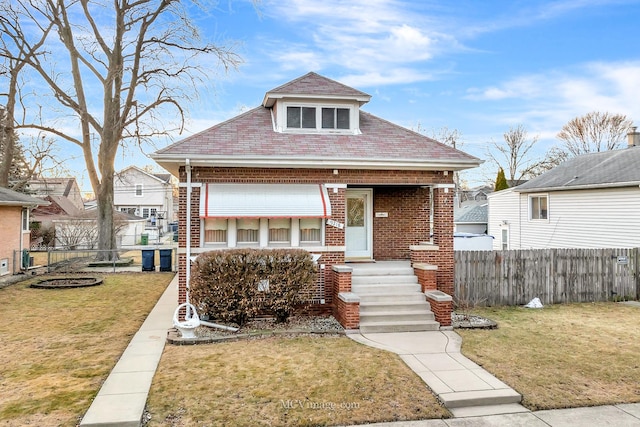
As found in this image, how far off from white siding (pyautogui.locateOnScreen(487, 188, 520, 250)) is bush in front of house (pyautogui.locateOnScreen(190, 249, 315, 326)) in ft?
59.8

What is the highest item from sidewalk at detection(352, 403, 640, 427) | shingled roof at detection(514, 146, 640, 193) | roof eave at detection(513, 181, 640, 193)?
shingled roof at detection(514, 146, 640, 193)

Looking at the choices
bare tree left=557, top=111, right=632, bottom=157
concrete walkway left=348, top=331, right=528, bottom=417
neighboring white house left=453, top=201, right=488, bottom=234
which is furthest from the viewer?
bare tree left=557, top=111, right=632, bottom=157

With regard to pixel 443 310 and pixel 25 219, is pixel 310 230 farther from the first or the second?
pixel 25 219

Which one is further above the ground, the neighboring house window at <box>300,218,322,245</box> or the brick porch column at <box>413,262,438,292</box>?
the neighboring house window at <box>300,218,322,245</box>

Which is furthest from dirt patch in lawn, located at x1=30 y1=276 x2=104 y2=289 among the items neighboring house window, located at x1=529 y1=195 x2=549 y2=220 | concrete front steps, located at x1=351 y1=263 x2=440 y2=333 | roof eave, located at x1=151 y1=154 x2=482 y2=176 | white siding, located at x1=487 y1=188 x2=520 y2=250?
white siding, located at x1=487 y1=188 x2=520 y2=250

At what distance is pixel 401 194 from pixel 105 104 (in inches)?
755

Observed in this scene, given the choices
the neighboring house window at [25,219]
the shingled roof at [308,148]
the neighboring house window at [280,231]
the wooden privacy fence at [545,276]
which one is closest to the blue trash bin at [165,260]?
the neighboring house window at [25,219]

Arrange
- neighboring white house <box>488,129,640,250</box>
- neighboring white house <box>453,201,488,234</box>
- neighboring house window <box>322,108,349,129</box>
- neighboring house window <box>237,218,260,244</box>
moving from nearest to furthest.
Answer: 1. neighboring house window <box>237,218,260,244</box>
2. neighboring house window <box>322,108,349,129</box>
3. neighboring white house <box>488,129,640,250</box>
4. neighboring white house <box>453,201,488,234</box>

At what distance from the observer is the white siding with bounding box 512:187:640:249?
16328 millimetres

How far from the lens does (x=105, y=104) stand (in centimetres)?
2361

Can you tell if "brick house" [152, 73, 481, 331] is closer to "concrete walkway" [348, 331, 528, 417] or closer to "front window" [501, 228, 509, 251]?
"concrete walkway" [348, 331, 528, 417]

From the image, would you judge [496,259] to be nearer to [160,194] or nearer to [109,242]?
[109,242]

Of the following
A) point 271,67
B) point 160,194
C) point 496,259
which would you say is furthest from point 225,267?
point 160,194

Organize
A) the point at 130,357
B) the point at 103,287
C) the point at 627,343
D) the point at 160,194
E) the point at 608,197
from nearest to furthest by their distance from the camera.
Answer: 1. the point at 130,357
2. the point at 627,343
3. the point at 103,287
4. the point at 608,197
5. the point at 160,194
